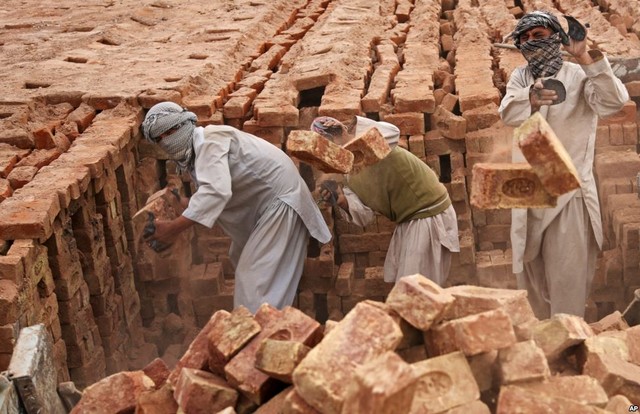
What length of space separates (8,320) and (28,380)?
98 cm

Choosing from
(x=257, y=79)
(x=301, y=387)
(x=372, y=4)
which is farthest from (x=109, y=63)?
(x=301, y=387)

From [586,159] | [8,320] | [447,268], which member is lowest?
[447,268]

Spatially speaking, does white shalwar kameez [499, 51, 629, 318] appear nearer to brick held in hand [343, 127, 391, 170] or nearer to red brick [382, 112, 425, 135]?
brick held in hand [343, 127, 391, 170]

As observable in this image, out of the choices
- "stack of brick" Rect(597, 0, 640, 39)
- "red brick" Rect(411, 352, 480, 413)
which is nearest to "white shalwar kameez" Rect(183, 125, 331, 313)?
"red brick" Rect(411, 352, 480, 413)

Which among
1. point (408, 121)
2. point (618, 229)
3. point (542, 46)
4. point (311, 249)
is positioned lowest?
point (311, 249)

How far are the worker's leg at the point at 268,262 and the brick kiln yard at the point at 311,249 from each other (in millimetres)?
762

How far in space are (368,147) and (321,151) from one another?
31 cm

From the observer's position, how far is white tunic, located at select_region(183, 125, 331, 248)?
19.4 ft

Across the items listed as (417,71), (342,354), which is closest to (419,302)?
(342,354)

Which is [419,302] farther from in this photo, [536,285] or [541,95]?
[536,285]

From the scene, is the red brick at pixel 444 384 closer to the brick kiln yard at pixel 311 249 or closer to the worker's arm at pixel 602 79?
the brick kiln yard at pixel 311 249

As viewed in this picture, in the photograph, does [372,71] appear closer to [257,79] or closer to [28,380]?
[257,79]

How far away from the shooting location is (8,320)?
17.2 ft

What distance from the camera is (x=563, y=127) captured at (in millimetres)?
5969
